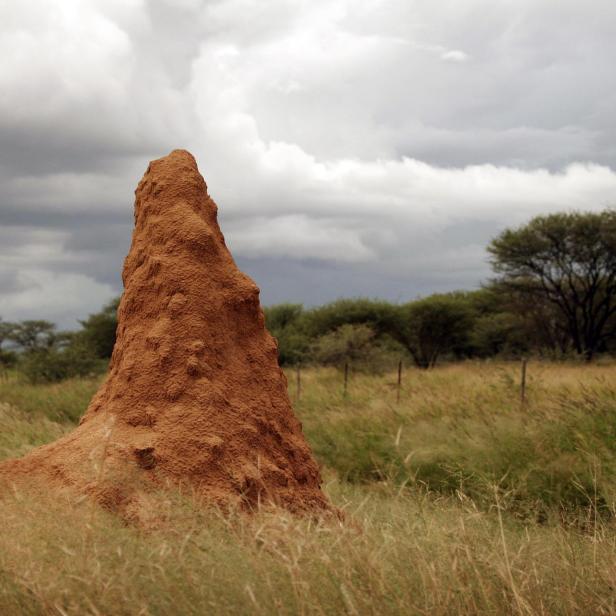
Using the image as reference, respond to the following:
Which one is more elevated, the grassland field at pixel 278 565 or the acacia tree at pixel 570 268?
the acacia tree at pixel 570 268

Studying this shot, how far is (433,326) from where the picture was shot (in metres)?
32.4

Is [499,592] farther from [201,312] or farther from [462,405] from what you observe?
[462,405]

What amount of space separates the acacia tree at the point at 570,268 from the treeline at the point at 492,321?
0.04m

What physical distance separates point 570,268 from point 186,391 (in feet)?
87.2

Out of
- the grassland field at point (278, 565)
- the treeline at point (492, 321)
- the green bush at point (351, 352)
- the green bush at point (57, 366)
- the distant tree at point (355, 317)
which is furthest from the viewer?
the distant tree at point (355, 317)

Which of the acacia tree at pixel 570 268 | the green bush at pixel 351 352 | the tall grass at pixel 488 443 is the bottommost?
the tall grass at pixel 488 443

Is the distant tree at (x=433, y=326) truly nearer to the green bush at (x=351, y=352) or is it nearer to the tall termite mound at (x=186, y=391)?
the green bush at (x=351, y=352)

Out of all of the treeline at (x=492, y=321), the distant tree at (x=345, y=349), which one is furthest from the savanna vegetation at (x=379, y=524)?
the treeline at (x=492, y=321)

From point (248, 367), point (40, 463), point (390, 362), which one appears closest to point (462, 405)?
point (248, 367)

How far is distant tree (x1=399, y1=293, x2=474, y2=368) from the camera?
105 feet

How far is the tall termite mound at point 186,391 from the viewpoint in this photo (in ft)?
13.1

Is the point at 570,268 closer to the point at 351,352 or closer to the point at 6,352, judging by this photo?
the point at 351,352

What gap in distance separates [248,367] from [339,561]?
1839 mm

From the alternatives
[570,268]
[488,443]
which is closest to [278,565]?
[488,443]
